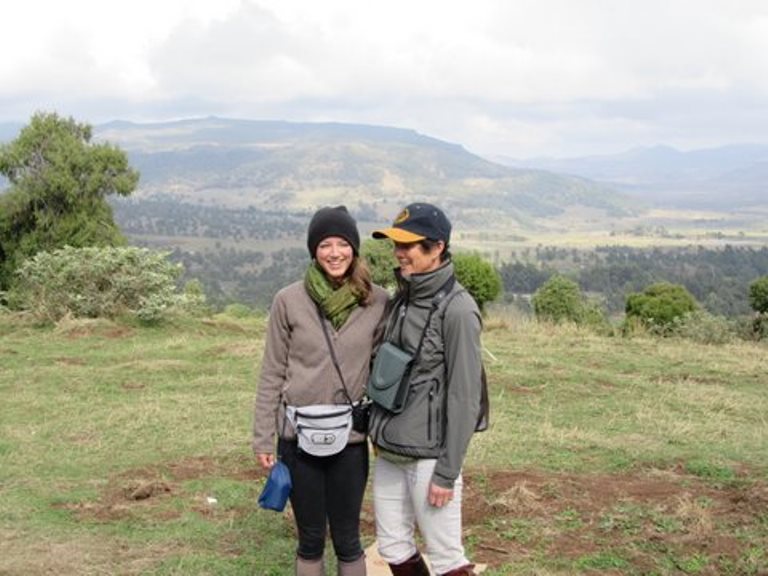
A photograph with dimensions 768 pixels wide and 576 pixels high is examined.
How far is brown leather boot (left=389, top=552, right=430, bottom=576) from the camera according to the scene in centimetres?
326

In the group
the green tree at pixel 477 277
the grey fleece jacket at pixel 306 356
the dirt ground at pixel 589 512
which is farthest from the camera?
the green tree at pixel 477 277

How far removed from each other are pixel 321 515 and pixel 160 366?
764cm

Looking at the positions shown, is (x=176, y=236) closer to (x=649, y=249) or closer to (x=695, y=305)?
(x=649, y=249)

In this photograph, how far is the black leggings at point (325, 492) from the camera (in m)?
3.23

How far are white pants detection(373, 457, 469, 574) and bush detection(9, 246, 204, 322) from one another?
11170 mm

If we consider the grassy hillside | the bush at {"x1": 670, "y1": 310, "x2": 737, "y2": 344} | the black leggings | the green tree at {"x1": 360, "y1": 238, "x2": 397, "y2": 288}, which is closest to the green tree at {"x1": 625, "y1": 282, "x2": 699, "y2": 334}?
the bush at {"x1": 670, "y1": 310, "x2": 737, "y2": 344}

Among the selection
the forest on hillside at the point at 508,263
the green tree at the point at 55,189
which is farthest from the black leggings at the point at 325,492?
the forest on hillside at the point at 508,263

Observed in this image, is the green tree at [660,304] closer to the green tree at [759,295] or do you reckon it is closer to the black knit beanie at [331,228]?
the green tree at [759,295]

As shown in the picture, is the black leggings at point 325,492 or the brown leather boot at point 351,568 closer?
the black leggings at point 325,492

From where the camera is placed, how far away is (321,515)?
328cm

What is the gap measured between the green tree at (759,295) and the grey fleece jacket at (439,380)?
2075cm

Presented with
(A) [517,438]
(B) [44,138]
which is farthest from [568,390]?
(B) [44,138]

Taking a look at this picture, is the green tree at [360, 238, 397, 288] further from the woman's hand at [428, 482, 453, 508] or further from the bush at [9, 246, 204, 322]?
the woman's hand at [428, 482, 453, 508]

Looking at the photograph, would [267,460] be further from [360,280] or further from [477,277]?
[477,277]
